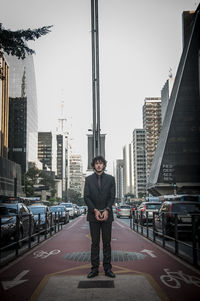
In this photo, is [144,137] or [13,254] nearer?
[13,254]

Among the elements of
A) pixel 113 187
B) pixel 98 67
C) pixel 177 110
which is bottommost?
pixel 113 187

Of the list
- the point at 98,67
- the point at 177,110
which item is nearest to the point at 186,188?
the point at 177,110

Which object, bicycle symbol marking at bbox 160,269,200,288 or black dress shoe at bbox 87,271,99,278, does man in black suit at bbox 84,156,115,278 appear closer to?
black dress shoe at bbox 87,271,99,278

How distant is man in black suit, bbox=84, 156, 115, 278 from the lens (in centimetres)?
621

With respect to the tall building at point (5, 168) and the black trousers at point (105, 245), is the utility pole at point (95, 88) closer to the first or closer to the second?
the black trousers at point (105, 245)

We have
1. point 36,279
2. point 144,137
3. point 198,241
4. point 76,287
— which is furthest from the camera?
point 144,137

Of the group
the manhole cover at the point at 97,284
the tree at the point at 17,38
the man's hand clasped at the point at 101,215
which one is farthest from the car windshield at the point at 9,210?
the manhole cover at the point at 97,284

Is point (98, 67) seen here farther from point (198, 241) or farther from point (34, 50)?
point (198, 241)

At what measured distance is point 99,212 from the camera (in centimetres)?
615

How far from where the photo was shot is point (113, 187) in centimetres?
648

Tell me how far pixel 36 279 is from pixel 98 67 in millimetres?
12136

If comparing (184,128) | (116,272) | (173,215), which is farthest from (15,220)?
(184,128)

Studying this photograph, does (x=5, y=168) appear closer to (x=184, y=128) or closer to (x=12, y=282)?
(x=184, y=128)

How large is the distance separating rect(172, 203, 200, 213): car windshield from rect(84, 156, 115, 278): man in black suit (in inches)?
293
